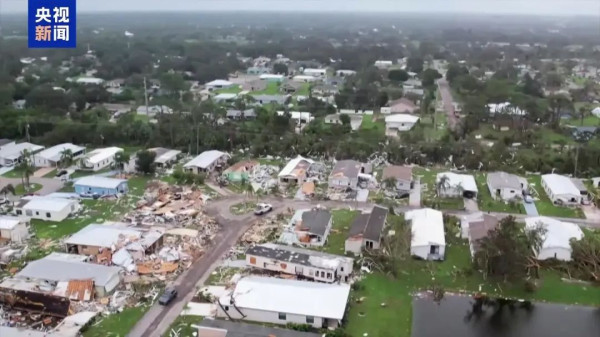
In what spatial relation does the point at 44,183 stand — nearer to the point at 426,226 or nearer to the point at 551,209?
the point at 426,226

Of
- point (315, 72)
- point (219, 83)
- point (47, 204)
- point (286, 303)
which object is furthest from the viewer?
point (315, 72)

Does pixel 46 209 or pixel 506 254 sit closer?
pixel 506 254

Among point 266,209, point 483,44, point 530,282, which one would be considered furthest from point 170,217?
point 483,44

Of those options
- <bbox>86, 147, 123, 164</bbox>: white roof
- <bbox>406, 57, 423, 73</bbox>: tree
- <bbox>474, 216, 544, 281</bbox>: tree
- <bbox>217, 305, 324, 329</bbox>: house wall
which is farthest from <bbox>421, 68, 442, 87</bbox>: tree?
<bbox>217, 305, 324, 329</bbox>: house wall

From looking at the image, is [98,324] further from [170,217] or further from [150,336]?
[170,217]

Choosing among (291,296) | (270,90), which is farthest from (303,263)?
(270,90)

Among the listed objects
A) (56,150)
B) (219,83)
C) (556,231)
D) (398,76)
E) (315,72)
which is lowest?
(56,150)

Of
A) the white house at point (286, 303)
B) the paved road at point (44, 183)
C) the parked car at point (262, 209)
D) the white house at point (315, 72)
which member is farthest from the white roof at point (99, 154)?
the white house at point (315, 72)

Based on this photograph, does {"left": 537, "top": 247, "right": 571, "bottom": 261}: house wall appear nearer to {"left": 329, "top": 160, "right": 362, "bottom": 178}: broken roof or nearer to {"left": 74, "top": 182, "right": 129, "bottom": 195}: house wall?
{"left": 329, "top": 160, "right": 362, "bottom": 178}: broken roof
